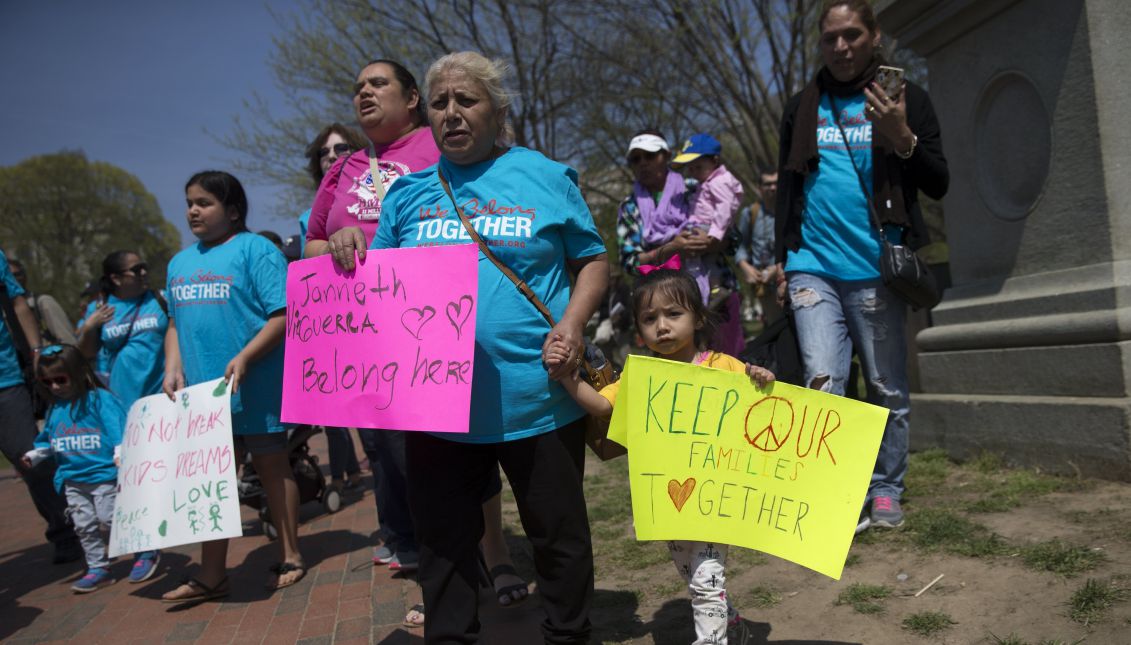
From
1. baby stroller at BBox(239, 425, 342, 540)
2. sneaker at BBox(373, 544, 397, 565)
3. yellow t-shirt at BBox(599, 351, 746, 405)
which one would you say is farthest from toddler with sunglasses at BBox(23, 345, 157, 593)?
yellow t-shirt at BBox(599, 351, 746, 405)

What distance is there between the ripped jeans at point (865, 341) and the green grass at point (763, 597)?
2.72 ft

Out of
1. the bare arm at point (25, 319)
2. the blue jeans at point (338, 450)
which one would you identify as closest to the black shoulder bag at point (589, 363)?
the bare arm at point (25, 319)

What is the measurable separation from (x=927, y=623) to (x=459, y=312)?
5.98ft

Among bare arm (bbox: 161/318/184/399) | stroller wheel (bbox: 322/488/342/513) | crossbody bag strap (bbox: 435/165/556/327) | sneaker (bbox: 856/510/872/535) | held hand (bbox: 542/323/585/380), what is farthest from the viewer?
stroller wheel (bbox: 322/488/342/513)

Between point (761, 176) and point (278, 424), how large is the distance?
452cm

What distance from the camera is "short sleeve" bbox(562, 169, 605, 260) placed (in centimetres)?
254

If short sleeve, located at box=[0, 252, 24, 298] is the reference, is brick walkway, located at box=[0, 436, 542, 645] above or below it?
below

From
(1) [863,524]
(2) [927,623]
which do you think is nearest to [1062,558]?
(2) [927,623]

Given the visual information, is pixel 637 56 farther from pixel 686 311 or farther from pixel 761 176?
pixel 686 311

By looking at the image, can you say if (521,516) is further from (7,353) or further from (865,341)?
(7,353)

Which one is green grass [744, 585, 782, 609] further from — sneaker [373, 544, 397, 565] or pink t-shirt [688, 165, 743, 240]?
pink t-shirt [688, 165, 743, 240]

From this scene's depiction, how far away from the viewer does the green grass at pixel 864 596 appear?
2.86 m

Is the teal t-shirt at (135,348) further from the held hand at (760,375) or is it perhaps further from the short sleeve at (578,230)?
the held hand at (760,375)

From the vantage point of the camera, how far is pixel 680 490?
2.46m
